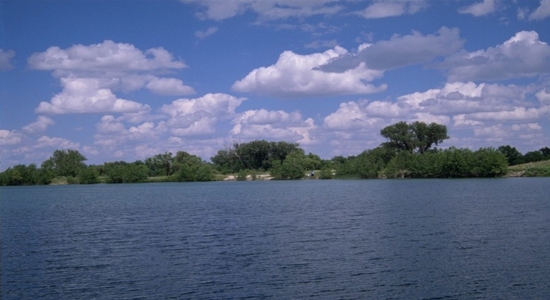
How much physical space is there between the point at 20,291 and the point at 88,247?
1248 centimetres

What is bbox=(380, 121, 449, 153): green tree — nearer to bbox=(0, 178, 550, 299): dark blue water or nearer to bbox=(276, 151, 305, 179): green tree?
bbox=(276, 151, 305, 179): green tree

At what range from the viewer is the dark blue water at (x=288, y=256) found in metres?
26.3

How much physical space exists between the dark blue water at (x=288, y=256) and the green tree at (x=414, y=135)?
5109 inches

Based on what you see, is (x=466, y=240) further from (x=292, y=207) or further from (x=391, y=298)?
(x=292, y=207)

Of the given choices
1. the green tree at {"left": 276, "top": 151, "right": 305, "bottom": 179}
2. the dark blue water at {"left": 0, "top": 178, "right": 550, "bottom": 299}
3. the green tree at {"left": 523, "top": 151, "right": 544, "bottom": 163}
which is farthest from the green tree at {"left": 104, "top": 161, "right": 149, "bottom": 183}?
the dark blue water at {"left": 0, "top": 178, "right": 550, "bottom": 299}

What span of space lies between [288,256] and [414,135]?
159 m

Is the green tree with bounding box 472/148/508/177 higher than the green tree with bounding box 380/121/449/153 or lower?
lower

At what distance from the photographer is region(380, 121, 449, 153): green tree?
184 metres

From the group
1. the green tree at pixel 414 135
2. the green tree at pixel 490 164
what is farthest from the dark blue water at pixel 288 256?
the green tree at pixel 414 135

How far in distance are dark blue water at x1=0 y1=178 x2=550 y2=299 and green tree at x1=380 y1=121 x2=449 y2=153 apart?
426ft

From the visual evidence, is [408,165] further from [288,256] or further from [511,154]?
[288,256]

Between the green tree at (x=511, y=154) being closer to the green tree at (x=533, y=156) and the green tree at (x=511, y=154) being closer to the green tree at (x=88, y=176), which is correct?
the green tree at (x=533, y=156)

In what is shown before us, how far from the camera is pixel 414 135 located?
7338 inches

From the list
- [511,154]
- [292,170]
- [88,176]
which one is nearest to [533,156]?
[511,154]
